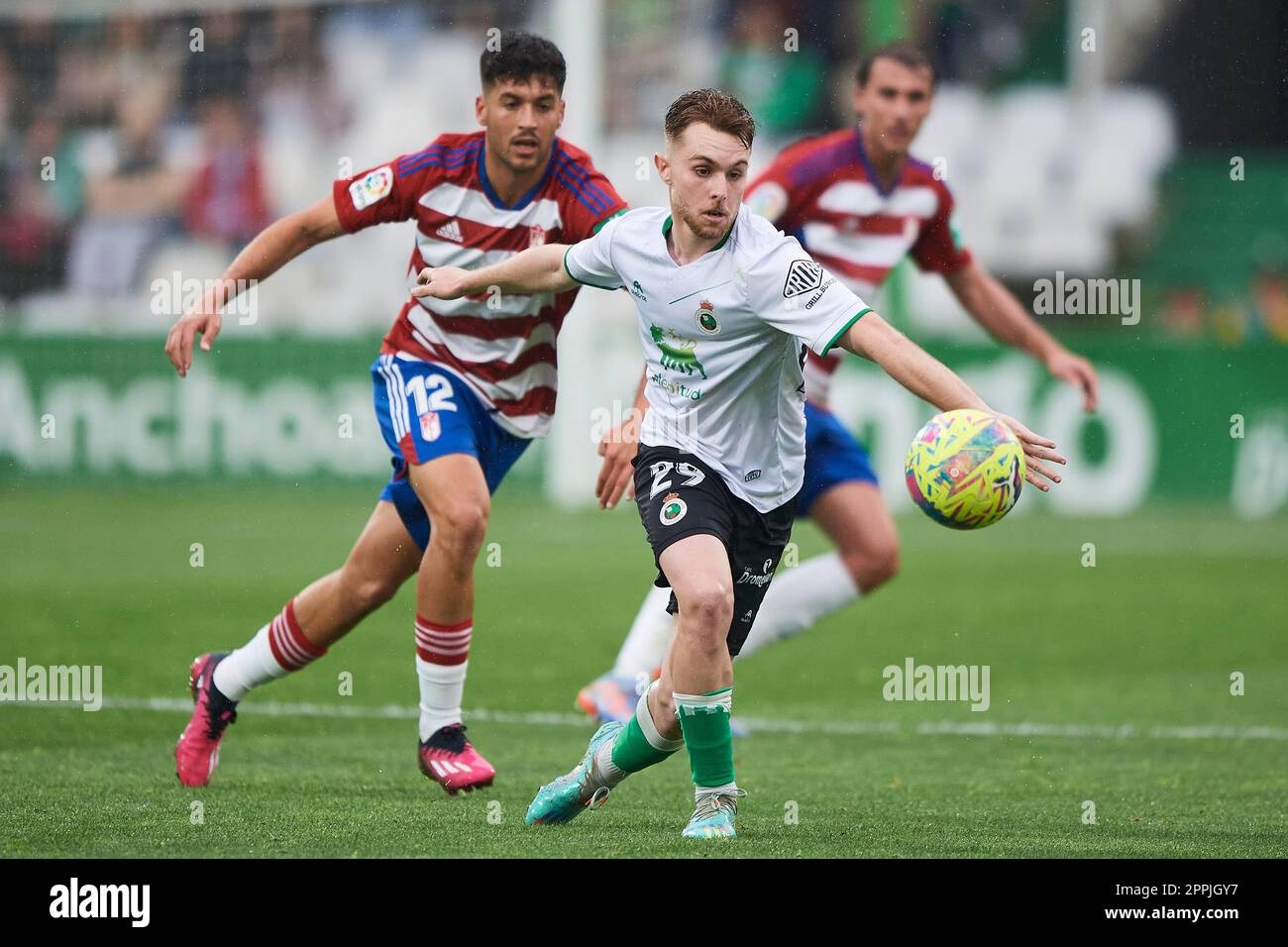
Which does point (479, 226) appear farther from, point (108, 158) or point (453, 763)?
point (108, 158)

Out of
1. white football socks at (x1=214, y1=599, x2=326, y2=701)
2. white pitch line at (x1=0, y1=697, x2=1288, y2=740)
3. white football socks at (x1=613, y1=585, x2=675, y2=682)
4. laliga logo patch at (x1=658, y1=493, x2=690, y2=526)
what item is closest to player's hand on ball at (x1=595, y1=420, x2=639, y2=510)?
laliga logo patch at (x1=658, y1=493, x2=690, y2=526)

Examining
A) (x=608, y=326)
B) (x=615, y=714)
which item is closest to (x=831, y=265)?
(x=615, y=714)

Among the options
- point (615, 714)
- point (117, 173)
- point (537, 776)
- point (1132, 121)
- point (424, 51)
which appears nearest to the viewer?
point (537, 776)

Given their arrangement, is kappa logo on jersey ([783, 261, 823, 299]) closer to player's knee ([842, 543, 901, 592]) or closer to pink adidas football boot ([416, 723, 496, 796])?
pink adidas football boot ([416, 723, 496, 796])

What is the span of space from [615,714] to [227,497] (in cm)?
1090

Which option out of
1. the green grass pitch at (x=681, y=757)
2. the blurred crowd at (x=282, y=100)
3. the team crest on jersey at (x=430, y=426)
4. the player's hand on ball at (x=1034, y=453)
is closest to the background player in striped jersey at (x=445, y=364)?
the team crest on jersey at (x=430, y=426)

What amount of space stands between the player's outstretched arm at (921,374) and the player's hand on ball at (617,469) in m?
0.87

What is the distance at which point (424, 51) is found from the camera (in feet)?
65.9

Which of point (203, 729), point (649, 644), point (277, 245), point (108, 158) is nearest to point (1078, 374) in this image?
point (649, 644)

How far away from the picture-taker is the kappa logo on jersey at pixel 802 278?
5020 mm

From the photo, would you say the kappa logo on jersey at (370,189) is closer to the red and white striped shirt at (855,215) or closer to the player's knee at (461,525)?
the player's knee at (461,525)

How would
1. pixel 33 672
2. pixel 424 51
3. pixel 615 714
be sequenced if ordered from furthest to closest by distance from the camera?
pixel 424 51 → pixel 33 672 → pixel 615 714

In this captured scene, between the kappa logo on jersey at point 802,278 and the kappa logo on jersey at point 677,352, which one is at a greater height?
the kappa logo on jersey at point 802,278

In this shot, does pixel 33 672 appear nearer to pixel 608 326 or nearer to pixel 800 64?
pixel 608 326
